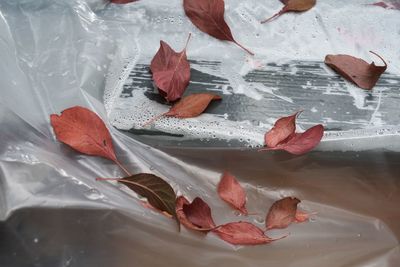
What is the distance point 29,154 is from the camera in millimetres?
787

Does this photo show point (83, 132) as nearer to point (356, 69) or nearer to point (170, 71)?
point (170, 71)

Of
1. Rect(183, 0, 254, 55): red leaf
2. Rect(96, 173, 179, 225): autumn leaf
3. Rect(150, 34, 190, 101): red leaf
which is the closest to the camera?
Rect(96, 173, 179, 225): autumn leaf

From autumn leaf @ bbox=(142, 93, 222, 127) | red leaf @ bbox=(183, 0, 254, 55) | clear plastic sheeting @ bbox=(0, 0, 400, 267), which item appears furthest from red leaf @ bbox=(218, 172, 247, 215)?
red leaf @ bbox=(183, 0, 254, 55)

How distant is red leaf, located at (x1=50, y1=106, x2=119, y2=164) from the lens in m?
0.80

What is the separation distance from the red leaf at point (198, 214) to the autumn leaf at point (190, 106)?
0.46ft

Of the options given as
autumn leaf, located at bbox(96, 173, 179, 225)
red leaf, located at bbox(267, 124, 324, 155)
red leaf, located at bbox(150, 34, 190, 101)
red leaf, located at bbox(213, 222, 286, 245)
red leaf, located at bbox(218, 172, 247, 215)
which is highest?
red leaf, located at bbox(150, 34, 190, 101)

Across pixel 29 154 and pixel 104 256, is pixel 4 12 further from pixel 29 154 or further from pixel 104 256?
pixel 104 256

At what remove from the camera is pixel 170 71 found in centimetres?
89

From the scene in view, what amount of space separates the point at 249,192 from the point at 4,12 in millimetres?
536

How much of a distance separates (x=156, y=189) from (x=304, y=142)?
0.81 ft

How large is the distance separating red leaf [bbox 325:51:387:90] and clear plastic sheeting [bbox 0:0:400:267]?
27 mm

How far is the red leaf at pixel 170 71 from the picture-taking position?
87 cm

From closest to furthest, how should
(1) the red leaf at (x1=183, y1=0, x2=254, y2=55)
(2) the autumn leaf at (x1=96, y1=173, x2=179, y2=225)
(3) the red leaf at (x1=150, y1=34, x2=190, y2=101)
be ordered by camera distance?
(2) the autumn leaf at (x1=96, y1=173, x2=179, y2=225)
(3) the red leaf at (x1=150, y1=34, x2=190, y2=101)
(1) the red leaf at (x1=183, y1=0, x2=254, y2=55)

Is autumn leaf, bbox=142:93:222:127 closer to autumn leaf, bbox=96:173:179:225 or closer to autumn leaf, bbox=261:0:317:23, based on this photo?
autumn leaf, bbox=96:173:179:225
